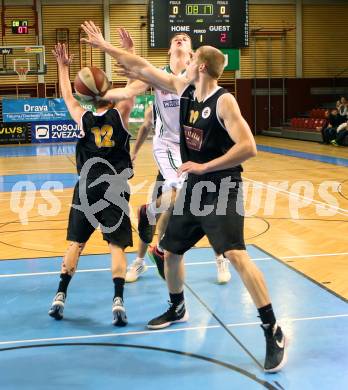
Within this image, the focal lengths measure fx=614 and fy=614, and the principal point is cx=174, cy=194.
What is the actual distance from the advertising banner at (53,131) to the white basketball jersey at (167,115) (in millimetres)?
17044

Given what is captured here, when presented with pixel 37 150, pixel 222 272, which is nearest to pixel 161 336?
pixel 222 272

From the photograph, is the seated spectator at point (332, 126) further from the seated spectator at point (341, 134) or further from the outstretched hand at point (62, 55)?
the outstretched hand at point (62, 55)

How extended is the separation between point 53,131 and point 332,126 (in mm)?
9978

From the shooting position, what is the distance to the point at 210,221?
4.00 meters

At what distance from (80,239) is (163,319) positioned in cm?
93

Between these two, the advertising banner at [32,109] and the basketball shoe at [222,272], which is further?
the advertising banner at [32,109]

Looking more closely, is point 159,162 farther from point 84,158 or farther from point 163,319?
point 163,319

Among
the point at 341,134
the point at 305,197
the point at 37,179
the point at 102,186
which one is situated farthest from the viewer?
the point at 341,134

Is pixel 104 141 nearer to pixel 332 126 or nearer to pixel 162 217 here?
pixel 162 217

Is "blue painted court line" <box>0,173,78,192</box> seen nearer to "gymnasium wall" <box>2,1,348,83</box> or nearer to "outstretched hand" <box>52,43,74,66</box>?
"outstretched hand" <box>52,43,74,66</box>

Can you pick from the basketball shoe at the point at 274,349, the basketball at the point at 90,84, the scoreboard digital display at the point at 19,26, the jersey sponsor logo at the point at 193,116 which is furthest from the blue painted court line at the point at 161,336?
the scoreboard digital display at the point at 19,26

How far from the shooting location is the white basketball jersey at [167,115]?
5.59 metres

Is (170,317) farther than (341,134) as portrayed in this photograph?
No

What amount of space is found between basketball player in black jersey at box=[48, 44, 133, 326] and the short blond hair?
1008 millimetres
